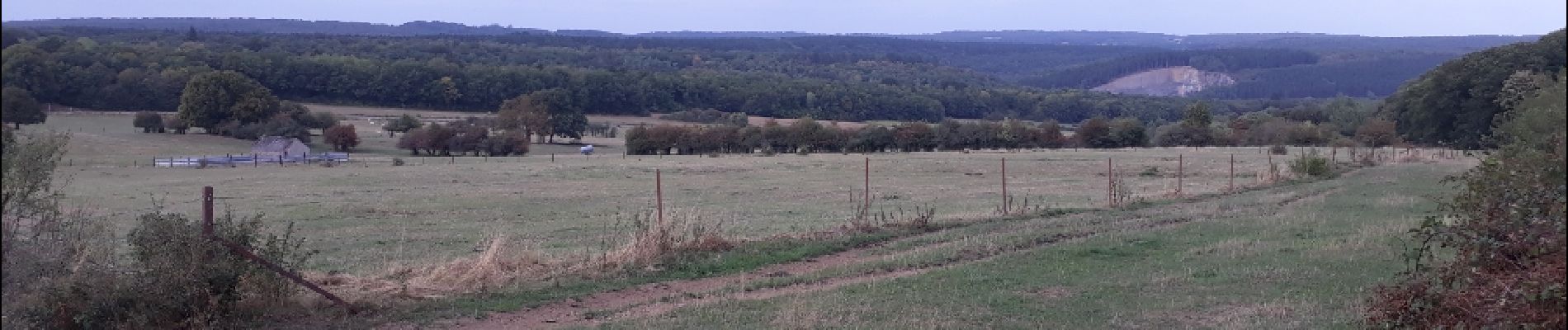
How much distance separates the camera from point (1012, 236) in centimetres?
1645

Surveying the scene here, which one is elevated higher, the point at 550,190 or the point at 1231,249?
the point at 1231,249

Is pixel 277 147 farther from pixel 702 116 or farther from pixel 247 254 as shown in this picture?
pixel 702 116

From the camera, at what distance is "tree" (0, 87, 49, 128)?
641 cm

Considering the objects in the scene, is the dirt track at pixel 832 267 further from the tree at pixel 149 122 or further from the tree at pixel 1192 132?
the tree at pixel 1192 132

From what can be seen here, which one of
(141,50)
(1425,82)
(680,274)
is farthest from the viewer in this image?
(141,50)

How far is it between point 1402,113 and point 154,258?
208ft

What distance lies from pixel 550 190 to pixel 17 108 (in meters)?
30.1

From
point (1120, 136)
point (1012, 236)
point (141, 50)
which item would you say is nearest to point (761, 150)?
point (1120, 136)

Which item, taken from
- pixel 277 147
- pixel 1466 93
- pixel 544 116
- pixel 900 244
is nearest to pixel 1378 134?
pixel 1466 93

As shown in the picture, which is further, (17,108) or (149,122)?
(149,122)

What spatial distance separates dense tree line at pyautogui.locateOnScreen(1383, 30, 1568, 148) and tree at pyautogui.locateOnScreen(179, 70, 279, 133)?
65.9 m

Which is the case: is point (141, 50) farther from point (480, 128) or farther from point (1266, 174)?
point (1266, 174)

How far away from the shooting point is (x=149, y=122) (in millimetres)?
71812

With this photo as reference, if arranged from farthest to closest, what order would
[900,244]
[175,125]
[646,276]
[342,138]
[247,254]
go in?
[342,138], [175,125], [900,244], [646,276], [247,254]
